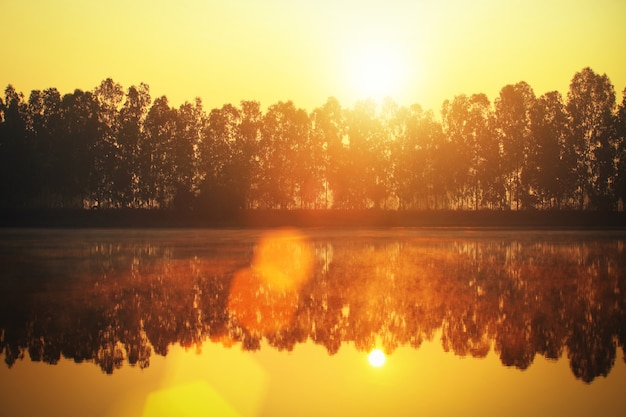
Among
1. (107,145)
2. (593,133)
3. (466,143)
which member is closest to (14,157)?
(107,145)

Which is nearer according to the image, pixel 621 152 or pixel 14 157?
pixel 621 152

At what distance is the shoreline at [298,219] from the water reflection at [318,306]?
55.7 m

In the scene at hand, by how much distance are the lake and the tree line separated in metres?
71.4

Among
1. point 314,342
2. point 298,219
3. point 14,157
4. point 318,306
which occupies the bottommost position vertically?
point 314,342

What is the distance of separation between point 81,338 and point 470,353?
9231mm

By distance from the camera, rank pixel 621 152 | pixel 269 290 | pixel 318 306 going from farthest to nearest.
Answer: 1. pixel 621 152
2. pixel 269 290
3. pixel 318 306

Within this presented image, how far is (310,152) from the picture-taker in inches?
4183

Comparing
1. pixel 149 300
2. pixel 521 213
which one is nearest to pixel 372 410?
pixel 149 300

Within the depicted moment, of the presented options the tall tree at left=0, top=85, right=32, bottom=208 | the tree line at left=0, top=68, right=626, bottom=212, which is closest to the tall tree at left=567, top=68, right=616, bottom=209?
the tree line at left=0, top=68, right=626, bottom=212

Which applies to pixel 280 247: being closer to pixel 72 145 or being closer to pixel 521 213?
pixel 521 213

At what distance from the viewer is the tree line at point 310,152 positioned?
99.3 meters

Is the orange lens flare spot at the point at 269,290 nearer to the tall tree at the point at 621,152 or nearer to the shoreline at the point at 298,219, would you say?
the shoreline at the point at 298,219

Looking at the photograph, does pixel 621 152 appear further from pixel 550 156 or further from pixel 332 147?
pixel 332 147

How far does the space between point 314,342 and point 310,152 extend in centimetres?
9032
